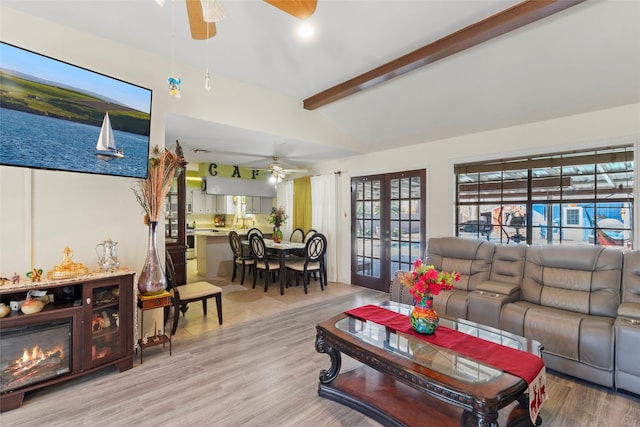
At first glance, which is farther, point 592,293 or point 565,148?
point 565,148

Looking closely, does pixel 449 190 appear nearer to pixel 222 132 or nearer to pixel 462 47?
pixel 462 47

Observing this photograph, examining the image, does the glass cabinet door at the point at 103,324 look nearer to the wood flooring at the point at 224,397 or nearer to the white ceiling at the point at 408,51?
the wood flooring at the point at 224,397

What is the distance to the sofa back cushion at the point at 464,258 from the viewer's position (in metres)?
3.44

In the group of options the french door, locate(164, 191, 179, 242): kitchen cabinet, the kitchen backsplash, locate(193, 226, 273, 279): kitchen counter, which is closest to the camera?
locate(164, 191, 179, 242): kitchen cabinet

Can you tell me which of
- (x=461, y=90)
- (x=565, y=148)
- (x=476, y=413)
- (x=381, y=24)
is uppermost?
(x=381, y=24)

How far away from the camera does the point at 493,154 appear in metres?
3.86

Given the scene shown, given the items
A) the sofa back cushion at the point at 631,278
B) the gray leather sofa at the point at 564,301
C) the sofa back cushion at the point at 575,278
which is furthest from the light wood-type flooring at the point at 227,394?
the sofa back cushion at the point at 631,278

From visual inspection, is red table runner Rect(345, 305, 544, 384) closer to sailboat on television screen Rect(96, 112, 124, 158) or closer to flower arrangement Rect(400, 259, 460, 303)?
flower arrangement Rect(400, 259, 460, 303)

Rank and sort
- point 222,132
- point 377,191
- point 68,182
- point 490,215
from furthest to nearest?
1. point 377,191
2. point 490,215
3. point 222,132
4. point 68,182

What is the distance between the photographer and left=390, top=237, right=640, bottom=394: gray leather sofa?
87.1 inches

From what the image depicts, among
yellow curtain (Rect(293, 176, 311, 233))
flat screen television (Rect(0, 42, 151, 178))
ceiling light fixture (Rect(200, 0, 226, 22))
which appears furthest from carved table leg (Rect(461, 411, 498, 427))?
yellow curtain (Rect(293, 176, 311, 233))

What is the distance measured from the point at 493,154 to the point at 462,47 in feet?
5.93

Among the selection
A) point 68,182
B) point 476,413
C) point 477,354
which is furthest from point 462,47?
point 68,182

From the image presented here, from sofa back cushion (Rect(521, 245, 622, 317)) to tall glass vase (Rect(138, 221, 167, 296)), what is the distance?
380cm
